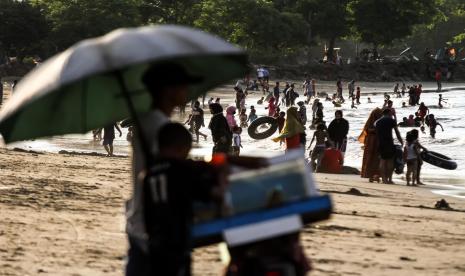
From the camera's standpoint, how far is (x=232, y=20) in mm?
70438

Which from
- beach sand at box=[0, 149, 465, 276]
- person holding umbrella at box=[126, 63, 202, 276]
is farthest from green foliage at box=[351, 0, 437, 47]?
person holding umbrella at box=[126, 63, 202, 276]

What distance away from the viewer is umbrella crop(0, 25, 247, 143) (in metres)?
3.88

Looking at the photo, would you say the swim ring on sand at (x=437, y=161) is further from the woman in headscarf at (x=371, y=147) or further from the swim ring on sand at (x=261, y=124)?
the swim ring on sand at (x=261, y=124)

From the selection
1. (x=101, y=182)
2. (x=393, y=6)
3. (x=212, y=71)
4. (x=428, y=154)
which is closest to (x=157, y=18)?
(x=393, y=6)

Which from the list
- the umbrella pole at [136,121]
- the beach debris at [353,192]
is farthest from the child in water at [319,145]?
the umbrella pole at [136,121]

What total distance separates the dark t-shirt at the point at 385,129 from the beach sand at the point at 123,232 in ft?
3.87

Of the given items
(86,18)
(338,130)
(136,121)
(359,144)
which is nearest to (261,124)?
(359,144)

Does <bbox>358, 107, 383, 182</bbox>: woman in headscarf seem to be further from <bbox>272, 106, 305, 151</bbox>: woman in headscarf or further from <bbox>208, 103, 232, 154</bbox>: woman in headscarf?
<bbox>208, 103, 232, 154</bbox>: woman in headscarf

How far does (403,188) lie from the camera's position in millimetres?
15539

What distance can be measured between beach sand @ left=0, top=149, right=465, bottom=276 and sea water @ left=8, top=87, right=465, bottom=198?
1060mm

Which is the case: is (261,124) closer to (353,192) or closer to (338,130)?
(338,130)

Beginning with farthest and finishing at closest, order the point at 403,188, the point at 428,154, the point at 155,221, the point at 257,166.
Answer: the point at 428,154, the point at 403,188, the point at 257,166, the point at 155,221

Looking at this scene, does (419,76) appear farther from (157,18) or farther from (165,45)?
(165,45)

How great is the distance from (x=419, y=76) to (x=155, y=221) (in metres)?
69.9
